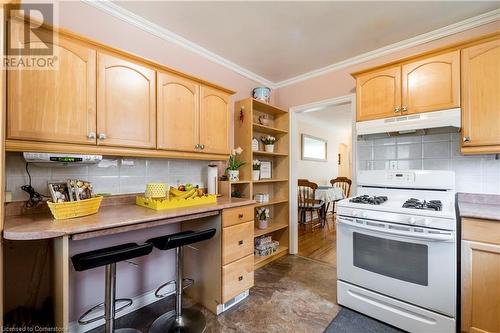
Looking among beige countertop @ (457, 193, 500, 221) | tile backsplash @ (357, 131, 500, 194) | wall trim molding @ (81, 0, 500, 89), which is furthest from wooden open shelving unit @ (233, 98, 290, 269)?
beige countertop @ (457, 193, 500, 221)

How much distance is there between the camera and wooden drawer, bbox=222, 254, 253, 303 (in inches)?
71.3

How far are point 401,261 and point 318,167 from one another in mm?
4279

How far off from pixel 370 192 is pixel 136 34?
265cm

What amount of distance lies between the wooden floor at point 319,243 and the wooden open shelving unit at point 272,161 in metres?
0.40

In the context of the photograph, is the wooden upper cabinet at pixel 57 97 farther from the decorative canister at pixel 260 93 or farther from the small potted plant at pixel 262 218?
the small potted plant at pixel 262 218

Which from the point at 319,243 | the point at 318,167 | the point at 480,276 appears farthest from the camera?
the point at 318,167

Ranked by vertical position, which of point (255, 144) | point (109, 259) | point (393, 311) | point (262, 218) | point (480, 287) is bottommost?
point (393, 311)

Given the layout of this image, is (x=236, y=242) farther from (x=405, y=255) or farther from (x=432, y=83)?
(x=432, y=83)

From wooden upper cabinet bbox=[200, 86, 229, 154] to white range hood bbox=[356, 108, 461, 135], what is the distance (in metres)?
1.34

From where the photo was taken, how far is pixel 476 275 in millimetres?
1428

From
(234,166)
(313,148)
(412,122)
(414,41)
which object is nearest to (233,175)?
(234,166)

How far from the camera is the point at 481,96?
1.67 m

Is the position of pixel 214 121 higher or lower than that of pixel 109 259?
higher

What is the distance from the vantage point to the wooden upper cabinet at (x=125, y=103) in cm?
148
